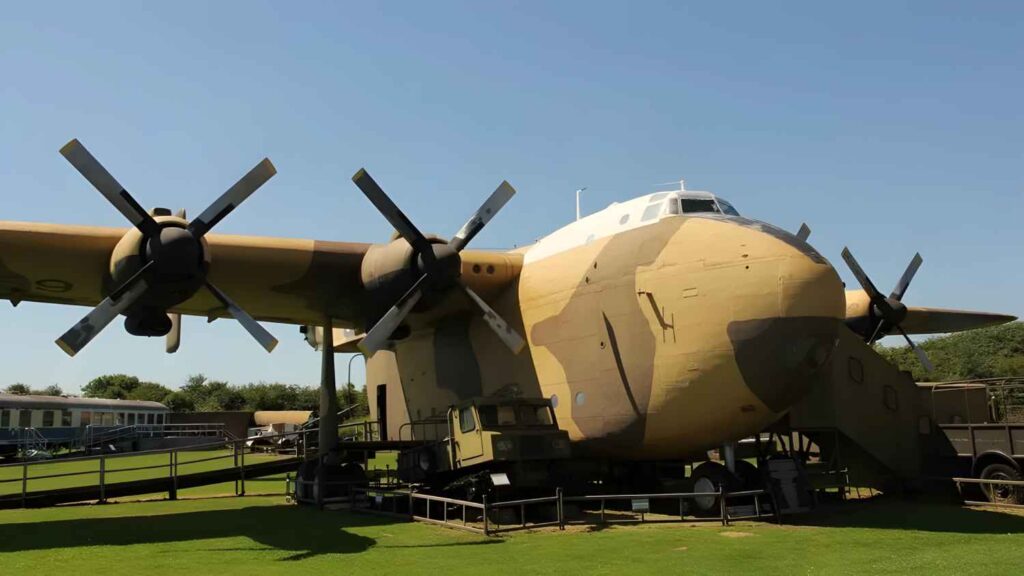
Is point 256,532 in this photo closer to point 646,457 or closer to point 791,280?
point 646,457

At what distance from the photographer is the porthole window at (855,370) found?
50.5ft

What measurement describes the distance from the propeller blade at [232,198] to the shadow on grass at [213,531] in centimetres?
510

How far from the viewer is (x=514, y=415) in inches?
563

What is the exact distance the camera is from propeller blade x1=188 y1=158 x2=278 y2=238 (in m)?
13.4

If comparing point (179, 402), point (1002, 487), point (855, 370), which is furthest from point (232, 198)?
point (179, 402)

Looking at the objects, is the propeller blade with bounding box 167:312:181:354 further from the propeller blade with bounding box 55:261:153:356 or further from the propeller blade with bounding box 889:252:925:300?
the propeller blade with bounding box 889:252:925:300

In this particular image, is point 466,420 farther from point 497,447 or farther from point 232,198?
point 232,198

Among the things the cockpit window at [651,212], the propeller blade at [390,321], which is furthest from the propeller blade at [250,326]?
the cockpit window at [651,212]

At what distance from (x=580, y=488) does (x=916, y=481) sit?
7600 mm

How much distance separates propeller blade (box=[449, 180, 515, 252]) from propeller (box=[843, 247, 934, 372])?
29.4ft

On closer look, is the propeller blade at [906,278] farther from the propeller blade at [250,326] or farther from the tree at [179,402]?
the tree at [179,402]

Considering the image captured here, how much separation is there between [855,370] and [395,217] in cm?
989

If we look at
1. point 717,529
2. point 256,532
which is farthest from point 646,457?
point 256,532

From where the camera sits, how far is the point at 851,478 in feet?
53.8
